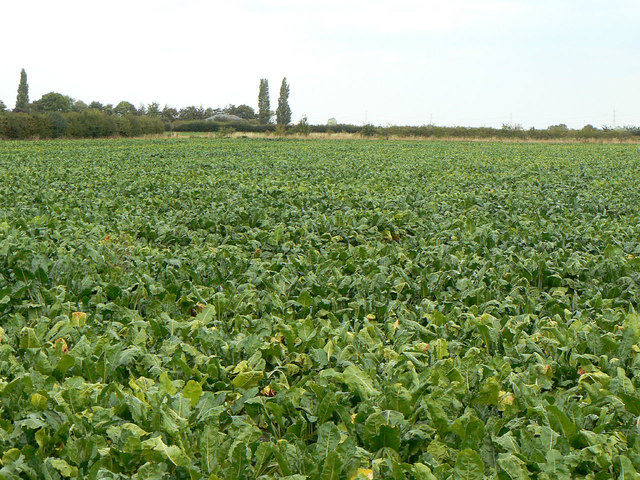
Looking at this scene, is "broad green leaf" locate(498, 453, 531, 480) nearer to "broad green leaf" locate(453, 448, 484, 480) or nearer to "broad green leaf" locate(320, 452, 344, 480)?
"broad green leaf" locate(453, 448, 484, 480)

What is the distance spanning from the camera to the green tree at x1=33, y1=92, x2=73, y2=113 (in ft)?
296

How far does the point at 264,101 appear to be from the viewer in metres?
102

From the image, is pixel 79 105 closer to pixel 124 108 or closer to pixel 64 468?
pixel 124 108

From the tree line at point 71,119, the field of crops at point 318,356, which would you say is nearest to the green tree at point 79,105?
the tree line at point 71,119

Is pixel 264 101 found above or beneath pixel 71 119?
above

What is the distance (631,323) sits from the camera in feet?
12.8

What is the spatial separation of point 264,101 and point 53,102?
35157mm

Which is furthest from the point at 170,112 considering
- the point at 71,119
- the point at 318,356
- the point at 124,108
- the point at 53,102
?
the point at 318,356

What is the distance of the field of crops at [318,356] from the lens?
2.57 meters

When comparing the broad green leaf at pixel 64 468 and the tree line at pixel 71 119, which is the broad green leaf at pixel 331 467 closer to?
the broad green leaf at pixel 64 468

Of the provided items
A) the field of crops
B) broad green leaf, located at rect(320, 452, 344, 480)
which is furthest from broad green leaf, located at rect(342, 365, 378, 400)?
broad green leaf, located at rect(320, 452, 344, 480)

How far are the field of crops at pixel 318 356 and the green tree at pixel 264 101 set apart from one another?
316ft

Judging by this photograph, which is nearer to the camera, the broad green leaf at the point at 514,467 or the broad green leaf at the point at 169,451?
the broad green leaf at the point at 514,467

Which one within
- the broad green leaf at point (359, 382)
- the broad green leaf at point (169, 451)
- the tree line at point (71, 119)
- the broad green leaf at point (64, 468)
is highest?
the tree line at point (71, 119)
